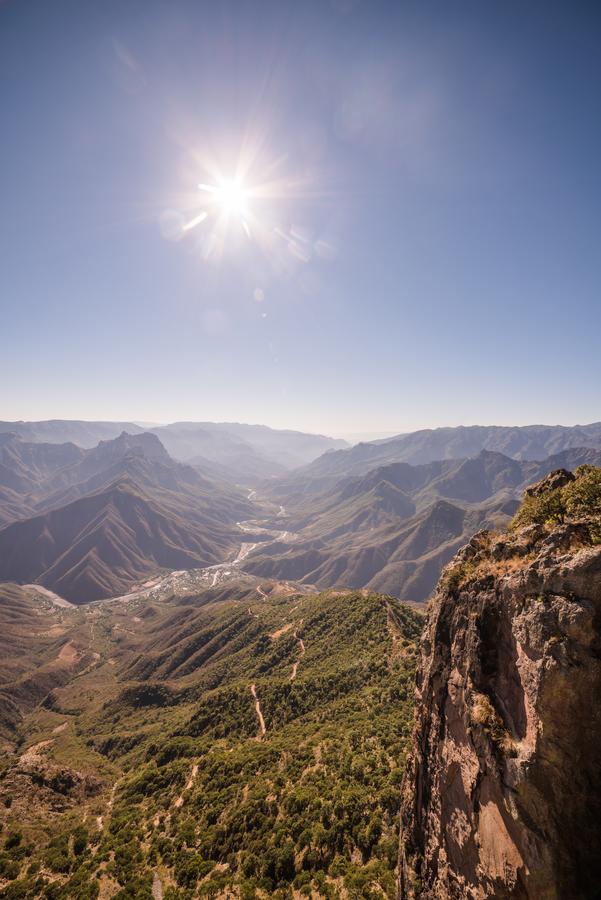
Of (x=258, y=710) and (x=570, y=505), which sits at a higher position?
(x=570, y=505)

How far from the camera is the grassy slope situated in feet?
101

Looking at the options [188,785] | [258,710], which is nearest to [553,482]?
[188,785]

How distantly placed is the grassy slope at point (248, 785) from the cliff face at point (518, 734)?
16976 mm

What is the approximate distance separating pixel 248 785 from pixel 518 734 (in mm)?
41421

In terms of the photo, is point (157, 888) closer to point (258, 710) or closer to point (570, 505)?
point (258, 710)

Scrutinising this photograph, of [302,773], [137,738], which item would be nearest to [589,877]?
[302,773]

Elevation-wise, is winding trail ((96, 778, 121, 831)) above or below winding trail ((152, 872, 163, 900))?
below

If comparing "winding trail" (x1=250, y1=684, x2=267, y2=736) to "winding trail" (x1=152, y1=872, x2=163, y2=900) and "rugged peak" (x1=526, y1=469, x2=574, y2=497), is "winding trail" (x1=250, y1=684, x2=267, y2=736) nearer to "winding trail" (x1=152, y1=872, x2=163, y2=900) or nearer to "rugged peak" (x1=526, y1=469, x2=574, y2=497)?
"winding trail" (x1=152, y1=872, x2=163, y2=900)

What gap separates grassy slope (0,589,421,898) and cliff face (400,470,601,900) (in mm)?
16976

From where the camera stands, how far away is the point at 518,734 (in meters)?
13.5

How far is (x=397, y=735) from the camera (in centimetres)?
4056

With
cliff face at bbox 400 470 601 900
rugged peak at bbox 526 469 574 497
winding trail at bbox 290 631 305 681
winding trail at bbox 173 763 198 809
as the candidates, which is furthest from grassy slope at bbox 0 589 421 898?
rugged peak at bbox 526 469 574 497

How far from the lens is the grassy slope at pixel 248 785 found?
3086cm

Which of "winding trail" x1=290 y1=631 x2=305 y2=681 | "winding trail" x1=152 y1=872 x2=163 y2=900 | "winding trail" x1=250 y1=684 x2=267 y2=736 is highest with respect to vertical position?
"winding trail" x1=152 y1=872 x2=163 y2=900
